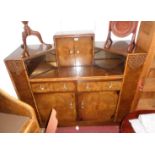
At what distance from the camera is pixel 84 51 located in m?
1.76

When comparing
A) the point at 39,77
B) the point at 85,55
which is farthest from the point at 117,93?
the point at 39,77

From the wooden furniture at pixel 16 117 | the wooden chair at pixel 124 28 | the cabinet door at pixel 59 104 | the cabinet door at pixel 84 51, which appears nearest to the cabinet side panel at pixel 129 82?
the wooden chair at pixel 124 28

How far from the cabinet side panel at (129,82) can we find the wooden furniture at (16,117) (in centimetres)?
115

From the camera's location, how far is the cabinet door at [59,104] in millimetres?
1821

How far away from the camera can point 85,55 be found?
5.87 feet

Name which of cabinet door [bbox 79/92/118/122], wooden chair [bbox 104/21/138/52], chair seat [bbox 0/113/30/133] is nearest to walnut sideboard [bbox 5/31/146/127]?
cabinet door [bbox 79/92/118/122]

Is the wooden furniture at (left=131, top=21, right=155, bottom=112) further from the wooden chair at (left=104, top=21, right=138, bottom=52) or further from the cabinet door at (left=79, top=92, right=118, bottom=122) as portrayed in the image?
the cabinet door at (left=79, top=92, right=118, bottom=122)

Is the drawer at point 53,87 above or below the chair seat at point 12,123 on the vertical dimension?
below

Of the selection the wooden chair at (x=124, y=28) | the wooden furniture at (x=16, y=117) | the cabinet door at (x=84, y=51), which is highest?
the wooden chair at (x=124, y=28)

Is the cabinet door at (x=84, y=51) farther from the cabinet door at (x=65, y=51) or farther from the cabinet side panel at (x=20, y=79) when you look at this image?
the cabinet side panel at (x=20, y=79)

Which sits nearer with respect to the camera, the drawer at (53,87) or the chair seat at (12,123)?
the chair seat at (12,123)

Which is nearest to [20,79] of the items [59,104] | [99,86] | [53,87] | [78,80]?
[53,87]

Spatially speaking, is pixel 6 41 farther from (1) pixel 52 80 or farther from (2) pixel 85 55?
(2) pixel 85 55
